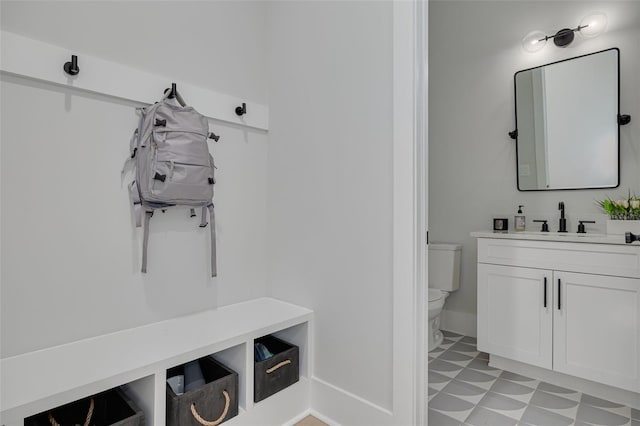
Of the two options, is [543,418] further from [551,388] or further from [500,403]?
[551,388]

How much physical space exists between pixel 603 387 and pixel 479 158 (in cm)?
158

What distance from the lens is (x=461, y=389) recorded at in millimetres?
1870

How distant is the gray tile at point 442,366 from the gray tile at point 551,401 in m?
0.42

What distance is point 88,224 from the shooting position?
1.38m

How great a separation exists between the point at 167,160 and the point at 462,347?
2.26m

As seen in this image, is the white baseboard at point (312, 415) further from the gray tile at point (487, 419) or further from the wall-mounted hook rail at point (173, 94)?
the wall-mounted hook rail at point (173, 94)

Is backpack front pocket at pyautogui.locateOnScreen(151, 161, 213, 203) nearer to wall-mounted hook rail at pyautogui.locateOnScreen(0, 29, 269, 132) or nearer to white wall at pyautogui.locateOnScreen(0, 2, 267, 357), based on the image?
white wall at pyautogui.locateOnScreen(0, 2, 267, 357)

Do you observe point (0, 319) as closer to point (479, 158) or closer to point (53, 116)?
point (53, 116)

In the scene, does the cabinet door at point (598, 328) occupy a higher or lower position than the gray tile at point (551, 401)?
higher

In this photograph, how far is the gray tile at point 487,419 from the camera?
157cm

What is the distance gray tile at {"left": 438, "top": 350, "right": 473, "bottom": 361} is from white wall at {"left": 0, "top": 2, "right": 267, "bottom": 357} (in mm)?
1424

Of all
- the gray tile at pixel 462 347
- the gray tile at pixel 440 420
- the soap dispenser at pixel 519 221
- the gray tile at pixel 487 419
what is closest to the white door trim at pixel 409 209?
the gray tile at pixel 440 420

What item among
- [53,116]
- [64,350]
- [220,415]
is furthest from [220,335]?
[53,116]

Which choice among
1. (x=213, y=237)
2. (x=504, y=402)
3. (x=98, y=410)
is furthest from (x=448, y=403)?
(x=98, y=410)
